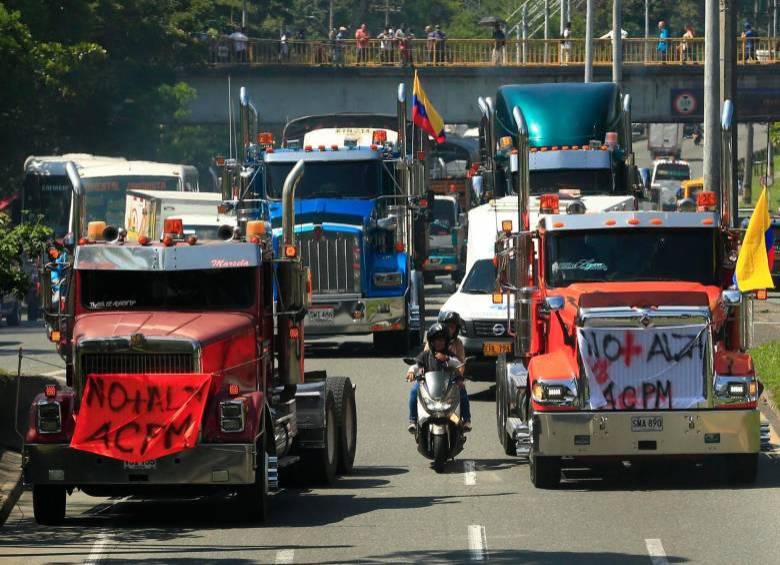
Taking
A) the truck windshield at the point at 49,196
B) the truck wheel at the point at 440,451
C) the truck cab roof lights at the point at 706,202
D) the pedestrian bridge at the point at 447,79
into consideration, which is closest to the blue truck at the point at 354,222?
the truck wheel at the point at 440,451

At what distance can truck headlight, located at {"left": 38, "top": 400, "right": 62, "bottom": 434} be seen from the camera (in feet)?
47.6

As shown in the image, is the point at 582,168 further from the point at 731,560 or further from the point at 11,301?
the point at 731,560

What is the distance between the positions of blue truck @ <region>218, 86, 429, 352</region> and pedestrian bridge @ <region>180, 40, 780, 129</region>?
4069 centimetres

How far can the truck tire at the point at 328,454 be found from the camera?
1672cm

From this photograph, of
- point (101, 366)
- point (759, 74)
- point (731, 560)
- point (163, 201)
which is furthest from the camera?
point (759, 74)

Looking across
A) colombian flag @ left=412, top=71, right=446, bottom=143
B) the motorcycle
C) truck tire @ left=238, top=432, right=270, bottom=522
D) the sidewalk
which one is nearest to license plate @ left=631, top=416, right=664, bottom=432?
the motorcycle

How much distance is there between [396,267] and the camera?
1164 inches

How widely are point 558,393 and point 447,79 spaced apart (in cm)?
5656

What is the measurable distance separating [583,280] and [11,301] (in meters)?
23.7

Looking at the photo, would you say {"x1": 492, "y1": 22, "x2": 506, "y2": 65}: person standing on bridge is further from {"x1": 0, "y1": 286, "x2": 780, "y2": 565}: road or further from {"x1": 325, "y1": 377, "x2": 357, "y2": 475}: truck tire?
{"x1": 325, "y1": 377, "x2": 357, "y2": 475}: truck tire

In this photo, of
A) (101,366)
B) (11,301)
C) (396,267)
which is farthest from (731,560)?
(11,301)

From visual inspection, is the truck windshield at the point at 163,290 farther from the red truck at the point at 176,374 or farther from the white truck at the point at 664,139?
the white truck at the point at 664,139

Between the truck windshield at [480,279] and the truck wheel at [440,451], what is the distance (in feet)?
26.2

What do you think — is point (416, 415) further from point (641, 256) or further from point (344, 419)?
point (641, 256)
